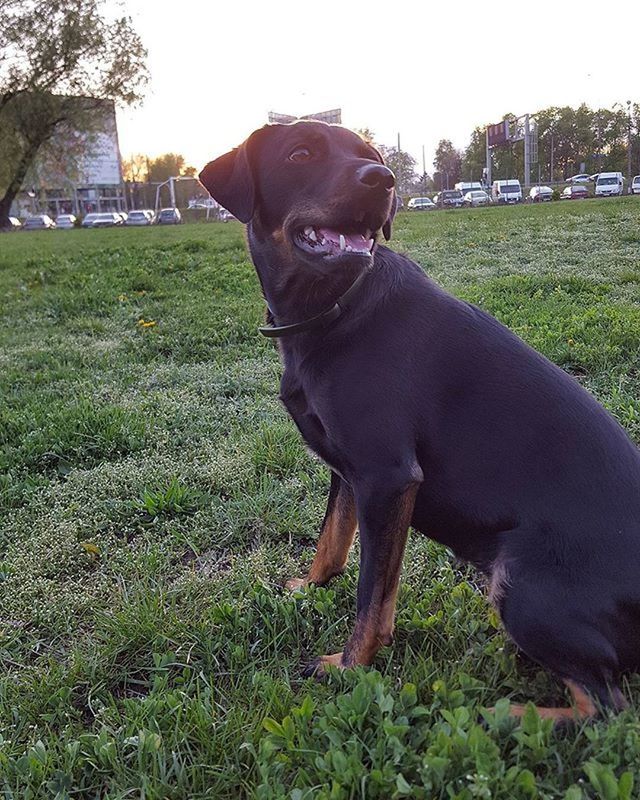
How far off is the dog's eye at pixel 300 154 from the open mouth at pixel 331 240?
32 cm

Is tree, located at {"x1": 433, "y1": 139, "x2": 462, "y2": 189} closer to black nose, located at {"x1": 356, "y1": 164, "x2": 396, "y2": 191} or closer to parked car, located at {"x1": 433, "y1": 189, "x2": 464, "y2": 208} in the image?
parked car, located at {"x1": 433, "y1": 189, "x2": 464, "y2": 208}

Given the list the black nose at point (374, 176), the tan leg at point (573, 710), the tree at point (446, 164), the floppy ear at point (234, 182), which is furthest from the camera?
the tree at point (446, 164)

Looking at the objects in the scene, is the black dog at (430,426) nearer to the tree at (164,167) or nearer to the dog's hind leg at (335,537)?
the dog's hind leg at (335,537)

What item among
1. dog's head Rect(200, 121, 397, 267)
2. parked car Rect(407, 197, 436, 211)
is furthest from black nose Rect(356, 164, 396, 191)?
parked car Rect(407, 197, 436, 211)

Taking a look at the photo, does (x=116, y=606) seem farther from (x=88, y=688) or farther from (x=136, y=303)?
(x=136, y=303)

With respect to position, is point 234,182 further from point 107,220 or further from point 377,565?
point 107,220

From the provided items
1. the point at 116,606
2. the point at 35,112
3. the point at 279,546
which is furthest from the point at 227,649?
the point at 35,112

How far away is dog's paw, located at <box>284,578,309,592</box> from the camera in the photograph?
297 cm

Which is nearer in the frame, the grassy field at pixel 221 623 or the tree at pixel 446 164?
the grassy field at pixel 221 623

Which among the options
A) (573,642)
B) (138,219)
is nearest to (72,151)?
(138,219)

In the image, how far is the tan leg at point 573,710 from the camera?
205 centimetres

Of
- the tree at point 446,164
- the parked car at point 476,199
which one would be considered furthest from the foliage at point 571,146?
the parked car at point 476,199

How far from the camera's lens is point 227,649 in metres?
2.62

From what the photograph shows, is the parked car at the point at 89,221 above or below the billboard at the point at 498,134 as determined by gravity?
below
